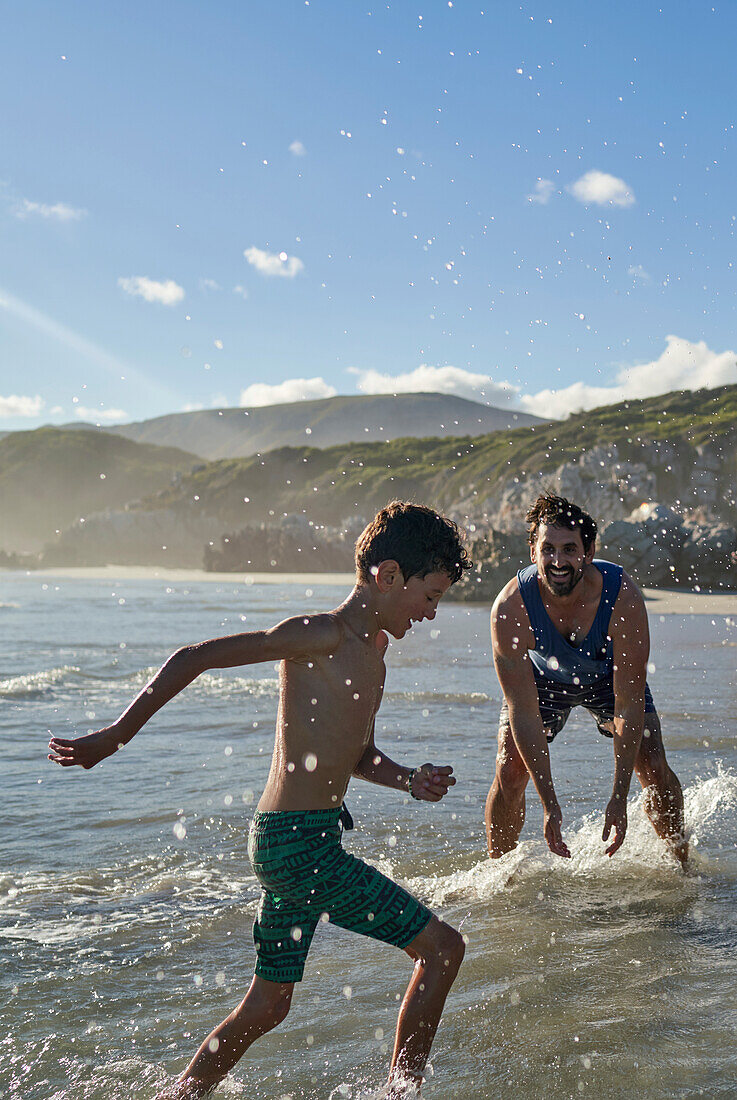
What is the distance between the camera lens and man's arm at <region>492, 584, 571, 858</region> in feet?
14.1

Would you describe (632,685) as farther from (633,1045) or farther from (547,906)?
(633,1045)

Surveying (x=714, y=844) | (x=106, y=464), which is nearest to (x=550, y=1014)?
(x=714, y=844)

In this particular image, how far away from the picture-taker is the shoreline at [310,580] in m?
21.1

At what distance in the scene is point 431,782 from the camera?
2.85 metres

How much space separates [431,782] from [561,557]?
1813 millimetres

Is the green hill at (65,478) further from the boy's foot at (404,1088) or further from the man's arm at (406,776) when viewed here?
the boy's foot at (404,1088)

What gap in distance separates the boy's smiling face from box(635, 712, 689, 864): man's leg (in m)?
2.41

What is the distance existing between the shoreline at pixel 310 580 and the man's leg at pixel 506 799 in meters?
16.1

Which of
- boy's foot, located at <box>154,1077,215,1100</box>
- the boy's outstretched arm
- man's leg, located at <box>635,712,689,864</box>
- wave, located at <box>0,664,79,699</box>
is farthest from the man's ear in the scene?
wave, located at <box>0,664,79,699</box>

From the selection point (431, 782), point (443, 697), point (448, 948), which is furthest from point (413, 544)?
point (443, 697)

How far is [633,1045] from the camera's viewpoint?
10.4ft

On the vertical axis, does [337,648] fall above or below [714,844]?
above

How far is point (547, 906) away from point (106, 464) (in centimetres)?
14953

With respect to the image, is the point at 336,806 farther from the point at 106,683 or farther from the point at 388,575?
the point at 106,683
